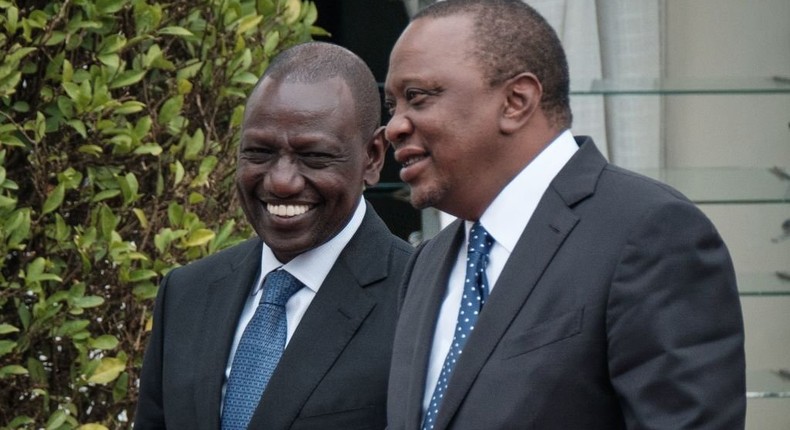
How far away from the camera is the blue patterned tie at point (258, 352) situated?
3.46 m

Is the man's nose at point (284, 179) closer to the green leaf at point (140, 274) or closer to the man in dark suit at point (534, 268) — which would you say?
the man in dark suit at point (534, 268)

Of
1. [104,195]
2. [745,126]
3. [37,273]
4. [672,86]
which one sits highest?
[104,195]

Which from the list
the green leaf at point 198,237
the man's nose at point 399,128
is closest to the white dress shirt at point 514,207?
the man's nose at point 399,128

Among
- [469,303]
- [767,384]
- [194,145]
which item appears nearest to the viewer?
[469,303]

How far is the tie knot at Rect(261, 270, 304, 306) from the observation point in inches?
141

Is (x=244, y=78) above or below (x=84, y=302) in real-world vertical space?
above

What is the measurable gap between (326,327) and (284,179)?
13.7 inches

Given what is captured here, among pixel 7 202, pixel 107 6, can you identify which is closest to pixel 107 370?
pixel 7 202

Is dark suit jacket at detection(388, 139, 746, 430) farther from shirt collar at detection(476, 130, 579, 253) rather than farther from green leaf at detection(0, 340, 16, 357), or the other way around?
green leaf at detection(0, 340, 16, 357)

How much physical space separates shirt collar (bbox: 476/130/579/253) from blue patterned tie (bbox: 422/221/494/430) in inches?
1.5

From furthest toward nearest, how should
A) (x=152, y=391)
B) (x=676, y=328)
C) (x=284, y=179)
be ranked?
(x=152, y=391) → (x=284, y=179) → (x=676, y=328)

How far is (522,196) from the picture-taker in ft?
9.77

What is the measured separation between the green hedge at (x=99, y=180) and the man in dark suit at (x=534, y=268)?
4.34 ft

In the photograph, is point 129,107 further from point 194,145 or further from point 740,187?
point 740,187
